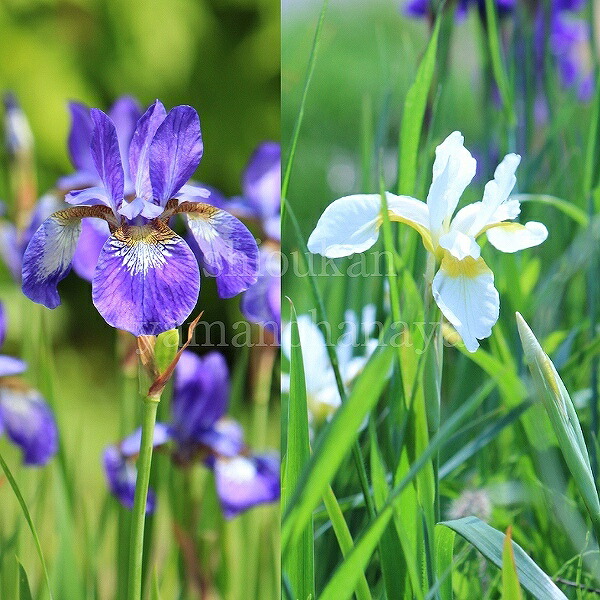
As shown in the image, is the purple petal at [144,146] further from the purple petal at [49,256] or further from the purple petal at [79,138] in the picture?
the purple petal at [79,138]

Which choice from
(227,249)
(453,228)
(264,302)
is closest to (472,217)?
(453,228)

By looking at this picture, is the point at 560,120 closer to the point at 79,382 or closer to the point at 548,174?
the point at 548,174

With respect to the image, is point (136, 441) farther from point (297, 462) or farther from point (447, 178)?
point (447, 178)

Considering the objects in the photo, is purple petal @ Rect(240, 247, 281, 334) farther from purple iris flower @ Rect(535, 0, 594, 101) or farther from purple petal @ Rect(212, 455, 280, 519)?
purple iris flower @ Rect(535, 0, 594, 101)

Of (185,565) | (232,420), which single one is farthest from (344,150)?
(185,565)

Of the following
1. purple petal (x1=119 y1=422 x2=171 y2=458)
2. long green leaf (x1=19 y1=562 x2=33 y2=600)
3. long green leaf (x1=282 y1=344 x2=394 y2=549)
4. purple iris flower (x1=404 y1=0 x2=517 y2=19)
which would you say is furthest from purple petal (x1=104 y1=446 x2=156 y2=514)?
purple iris flower (x1=404 y1=0 x2=517 y2=19)

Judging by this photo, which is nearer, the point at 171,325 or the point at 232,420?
the point at 171,325
